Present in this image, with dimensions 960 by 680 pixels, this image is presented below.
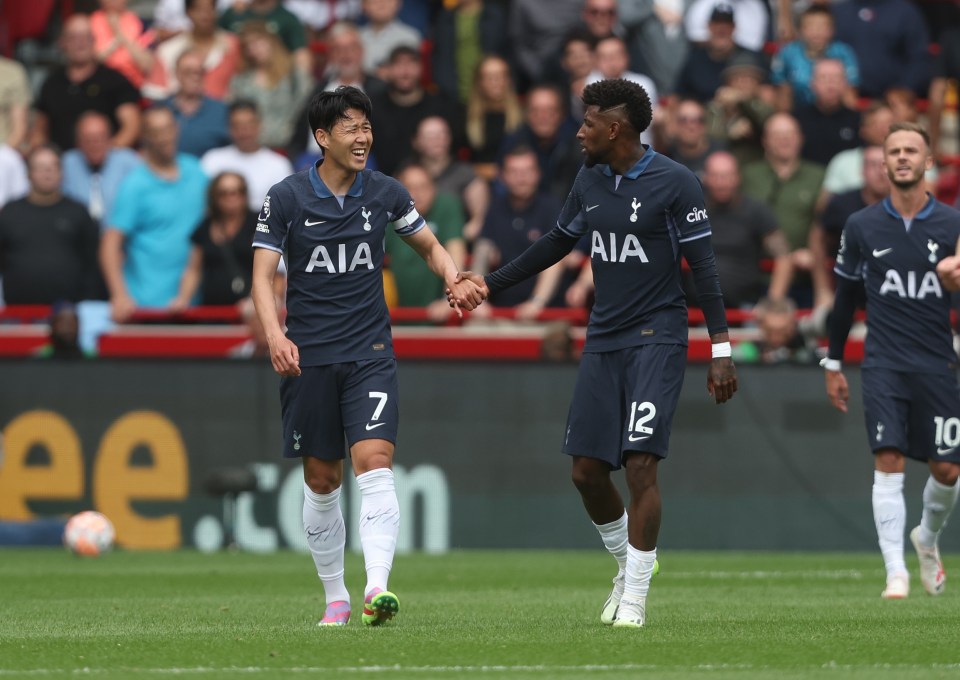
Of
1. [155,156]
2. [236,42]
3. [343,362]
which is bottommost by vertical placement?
[343,362]

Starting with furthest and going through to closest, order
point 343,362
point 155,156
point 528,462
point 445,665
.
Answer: point 155,156 → point 528,462 → point 343,362 → point 445,665

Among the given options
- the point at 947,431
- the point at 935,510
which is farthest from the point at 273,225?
the point at 935,510

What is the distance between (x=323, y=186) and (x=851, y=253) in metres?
3.66

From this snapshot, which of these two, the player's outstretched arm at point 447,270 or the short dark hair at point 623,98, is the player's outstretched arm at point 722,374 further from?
the player's outstretched arm at point 447,270

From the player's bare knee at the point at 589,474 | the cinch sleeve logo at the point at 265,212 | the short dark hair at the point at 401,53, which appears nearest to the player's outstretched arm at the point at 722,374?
the player's bare knee at the point at 589,474

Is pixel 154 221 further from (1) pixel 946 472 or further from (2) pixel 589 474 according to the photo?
(2) pixel 589 474

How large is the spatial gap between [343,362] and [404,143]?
9.67m

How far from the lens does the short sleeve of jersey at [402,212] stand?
9.37 meters

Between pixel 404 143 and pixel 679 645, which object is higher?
pixel 404 143

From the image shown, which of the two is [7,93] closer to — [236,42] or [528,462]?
[236,42]

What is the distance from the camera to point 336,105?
916cm

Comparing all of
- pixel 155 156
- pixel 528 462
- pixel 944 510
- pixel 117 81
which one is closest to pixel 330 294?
pixel 944 510

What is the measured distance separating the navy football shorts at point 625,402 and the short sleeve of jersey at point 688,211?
570mm

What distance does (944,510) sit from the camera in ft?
37.0
